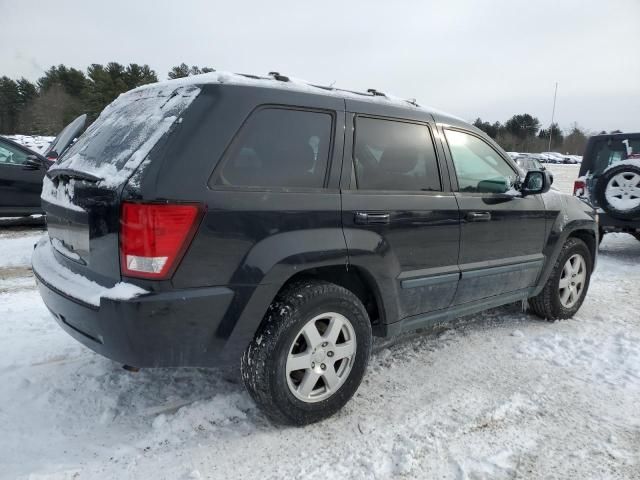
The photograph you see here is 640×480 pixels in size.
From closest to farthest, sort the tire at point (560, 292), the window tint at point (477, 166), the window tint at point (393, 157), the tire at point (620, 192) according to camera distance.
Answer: the window tint at point (393, 157), the window tint at point (477, 166), the tire at point (560, 292), the tire at point (620, 192)

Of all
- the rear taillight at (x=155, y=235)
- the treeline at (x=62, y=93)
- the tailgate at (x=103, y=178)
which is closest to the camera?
the rear taillight at (x=155, y=235)

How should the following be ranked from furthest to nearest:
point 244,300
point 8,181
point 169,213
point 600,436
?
1. point 8,181
2. point 600,436
3. point 244,300
4. point 169,213

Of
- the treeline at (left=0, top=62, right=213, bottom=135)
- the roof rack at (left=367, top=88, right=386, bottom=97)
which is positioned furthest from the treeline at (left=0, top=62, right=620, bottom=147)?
the roof rack at (left=367, top=88, right=386, bottom=97)

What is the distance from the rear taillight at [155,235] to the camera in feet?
6.51

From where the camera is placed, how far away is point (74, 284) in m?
2.28

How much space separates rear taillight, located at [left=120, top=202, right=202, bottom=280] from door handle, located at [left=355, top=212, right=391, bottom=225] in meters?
0.91

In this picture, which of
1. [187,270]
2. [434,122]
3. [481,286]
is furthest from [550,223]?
[187,270]

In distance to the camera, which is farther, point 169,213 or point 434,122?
point 434,122

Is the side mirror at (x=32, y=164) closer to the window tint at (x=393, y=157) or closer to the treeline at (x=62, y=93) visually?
the window tint at (x=393, y=157)

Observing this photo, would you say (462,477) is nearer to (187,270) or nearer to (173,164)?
(187,270)

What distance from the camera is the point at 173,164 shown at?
2.04m

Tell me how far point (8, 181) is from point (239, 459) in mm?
6929

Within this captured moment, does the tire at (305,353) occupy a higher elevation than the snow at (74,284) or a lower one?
lower

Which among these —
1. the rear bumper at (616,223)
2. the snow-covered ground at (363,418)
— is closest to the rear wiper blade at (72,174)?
the snow-covered ground at (363,418)
